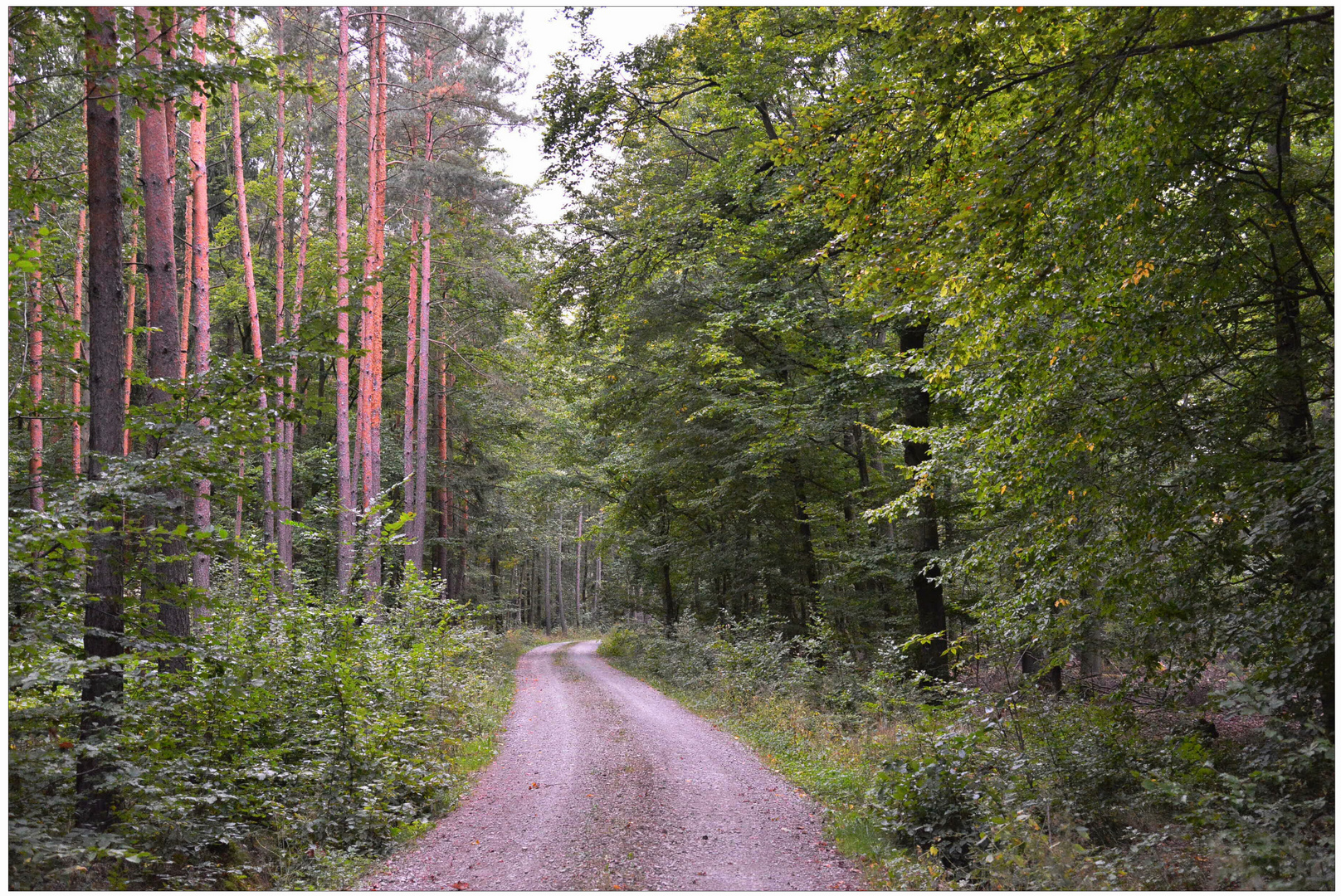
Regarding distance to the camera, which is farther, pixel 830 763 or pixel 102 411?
pixel 830 763

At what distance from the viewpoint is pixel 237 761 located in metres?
5.82

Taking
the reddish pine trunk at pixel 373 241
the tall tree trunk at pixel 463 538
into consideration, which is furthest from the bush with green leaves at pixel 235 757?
the tall tree trunk at pixel 463 538

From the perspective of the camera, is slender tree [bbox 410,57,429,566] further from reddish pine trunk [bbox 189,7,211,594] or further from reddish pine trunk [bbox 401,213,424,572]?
reddish pine trunk [bbox 189,7,211,594]

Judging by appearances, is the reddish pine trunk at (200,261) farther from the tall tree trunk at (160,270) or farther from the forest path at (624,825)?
the forest path at (624,825)

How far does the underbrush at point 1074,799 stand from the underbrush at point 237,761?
427 centimetres

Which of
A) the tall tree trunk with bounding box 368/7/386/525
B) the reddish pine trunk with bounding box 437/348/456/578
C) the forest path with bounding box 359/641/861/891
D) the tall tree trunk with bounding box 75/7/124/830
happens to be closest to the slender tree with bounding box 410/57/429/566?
the tall tree trunk with bounding box 368/7/386/525

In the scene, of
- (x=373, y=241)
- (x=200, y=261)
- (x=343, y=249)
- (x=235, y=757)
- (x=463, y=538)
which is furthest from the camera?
(x=463, y=538)

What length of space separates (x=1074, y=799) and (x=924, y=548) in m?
6.27

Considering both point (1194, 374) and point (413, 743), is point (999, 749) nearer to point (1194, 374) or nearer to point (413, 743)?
point (1194, 374)

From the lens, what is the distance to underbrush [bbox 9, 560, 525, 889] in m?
4.53

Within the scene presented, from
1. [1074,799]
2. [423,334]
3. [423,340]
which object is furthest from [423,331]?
[1074,799]

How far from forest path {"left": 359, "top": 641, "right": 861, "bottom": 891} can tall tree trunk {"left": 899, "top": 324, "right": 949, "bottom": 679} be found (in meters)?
3.24

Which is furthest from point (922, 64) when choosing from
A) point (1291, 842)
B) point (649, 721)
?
point (649, 721)

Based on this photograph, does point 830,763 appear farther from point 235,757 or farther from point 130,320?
point 130,320
